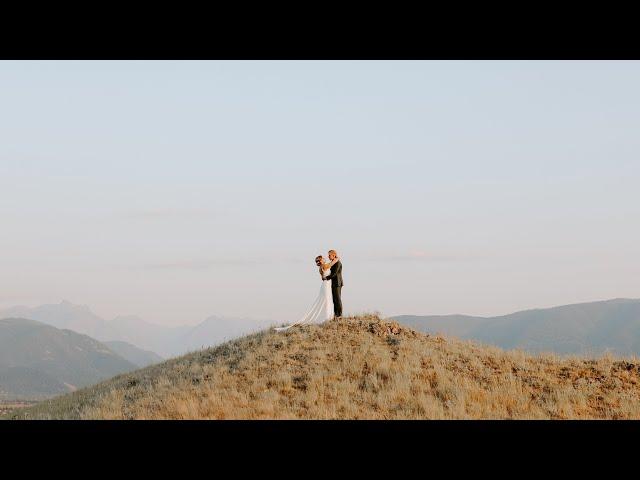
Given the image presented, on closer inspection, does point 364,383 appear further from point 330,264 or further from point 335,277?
point 330,264

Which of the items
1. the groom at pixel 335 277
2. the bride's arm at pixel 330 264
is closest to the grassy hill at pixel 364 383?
the groom at pixel 335 277

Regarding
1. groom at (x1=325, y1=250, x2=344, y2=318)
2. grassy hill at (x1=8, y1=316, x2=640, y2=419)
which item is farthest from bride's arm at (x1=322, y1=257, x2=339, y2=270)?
grassy hill at (x1=8, y1=316, x2=640, y2=419)

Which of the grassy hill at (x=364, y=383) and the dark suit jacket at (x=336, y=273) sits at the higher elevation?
the dark suit jacket at (x=336, y=273)

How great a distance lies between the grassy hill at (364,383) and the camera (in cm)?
2014

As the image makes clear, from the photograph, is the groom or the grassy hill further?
the groom

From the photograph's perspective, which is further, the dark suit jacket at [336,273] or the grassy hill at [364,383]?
the dark suit jacket at [336,273]

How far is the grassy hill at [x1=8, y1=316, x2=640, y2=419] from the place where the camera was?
66.1ft

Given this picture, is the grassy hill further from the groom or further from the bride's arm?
the bride's arm

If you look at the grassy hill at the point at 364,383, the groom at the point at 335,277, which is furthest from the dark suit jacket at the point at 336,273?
the grassy hill at the point at 364,383

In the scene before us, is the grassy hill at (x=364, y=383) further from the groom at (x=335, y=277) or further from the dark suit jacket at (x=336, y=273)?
the dark suit jacket at (x=336, y=273)

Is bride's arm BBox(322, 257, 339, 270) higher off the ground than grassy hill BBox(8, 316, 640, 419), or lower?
higher

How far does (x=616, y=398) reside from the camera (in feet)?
71.5
